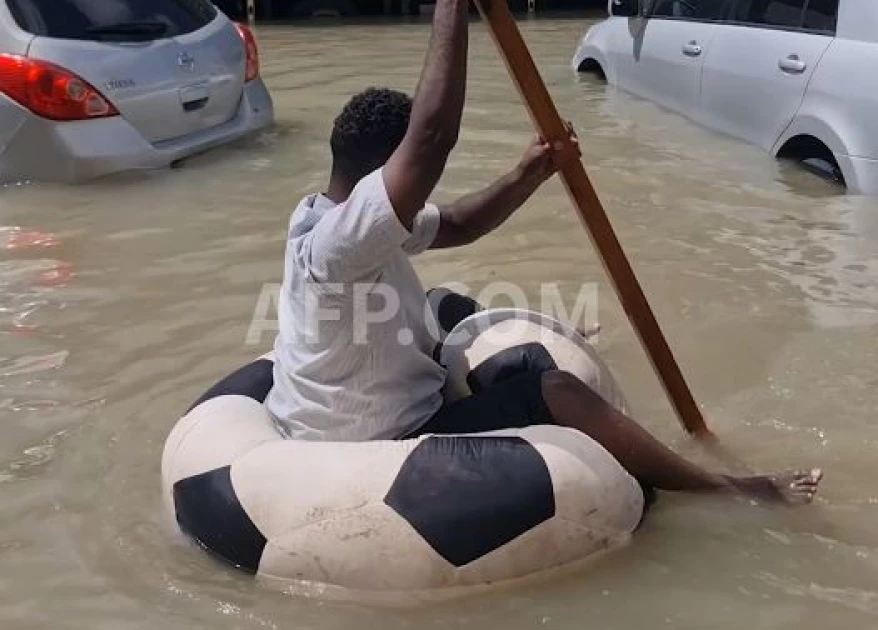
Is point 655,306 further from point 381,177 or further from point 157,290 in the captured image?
point 381,177

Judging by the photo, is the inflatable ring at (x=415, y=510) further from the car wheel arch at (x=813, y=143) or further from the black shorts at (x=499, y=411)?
the car wheel arch at (x=813, y=143)

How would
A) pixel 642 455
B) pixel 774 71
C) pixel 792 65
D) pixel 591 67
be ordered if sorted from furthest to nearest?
pixel 591 67 < pixel 774 71 < pixel 792 65 < pixel 642 455

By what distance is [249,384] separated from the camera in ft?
13.1

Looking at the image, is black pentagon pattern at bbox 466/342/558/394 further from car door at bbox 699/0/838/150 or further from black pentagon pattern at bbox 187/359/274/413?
car door at bbox 699/0/838/150

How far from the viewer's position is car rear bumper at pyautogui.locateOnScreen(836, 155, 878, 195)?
6.66 meters

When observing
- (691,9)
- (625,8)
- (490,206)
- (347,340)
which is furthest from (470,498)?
(625,8)

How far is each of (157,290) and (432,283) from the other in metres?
1.31

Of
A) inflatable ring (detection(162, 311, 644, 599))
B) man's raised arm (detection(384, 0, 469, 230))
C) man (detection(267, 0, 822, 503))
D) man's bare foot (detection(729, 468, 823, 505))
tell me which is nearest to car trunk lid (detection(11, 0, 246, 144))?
man (detection(267, 0, 822, 503))

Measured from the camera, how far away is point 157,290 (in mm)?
5953

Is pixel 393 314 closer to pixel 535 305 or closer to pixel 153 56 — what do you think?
pixel 535 305

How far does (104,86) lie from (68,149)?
0.43 meters

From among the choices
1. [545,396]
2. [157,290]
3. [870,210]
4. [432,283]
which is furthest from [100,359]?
[870,210]

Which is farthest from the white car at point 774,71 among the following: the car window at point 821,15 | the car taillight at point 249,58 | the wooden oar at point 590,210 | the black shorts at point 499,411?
the black shorts at point 499,411

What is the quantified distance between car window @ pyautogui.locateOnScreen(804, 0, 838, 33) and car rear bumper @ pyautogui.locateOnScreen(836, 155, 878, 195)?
2.46ft
